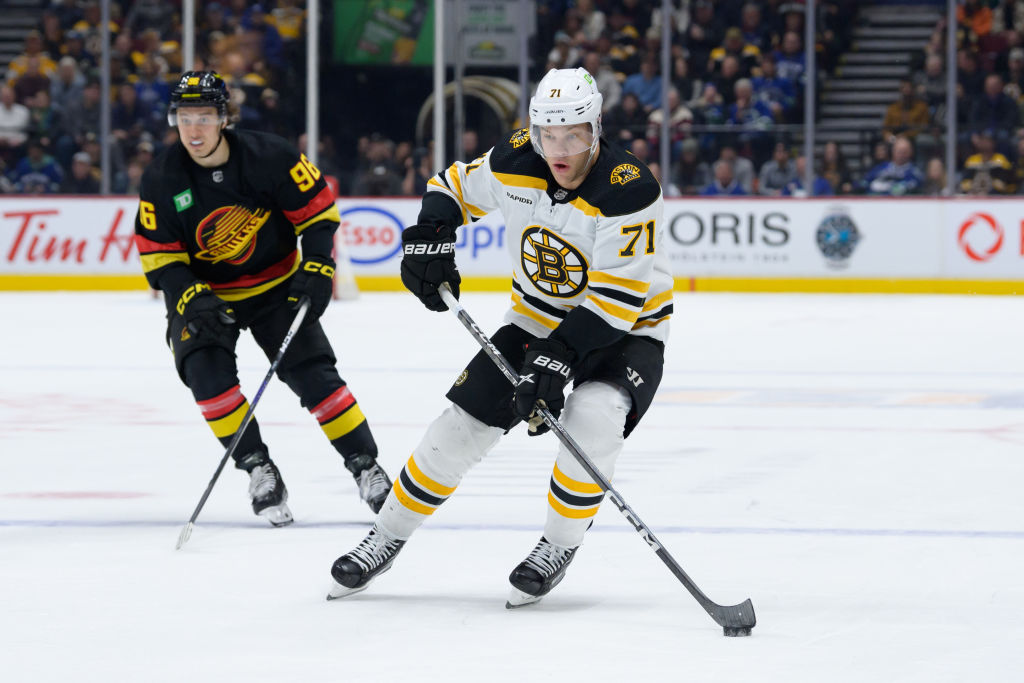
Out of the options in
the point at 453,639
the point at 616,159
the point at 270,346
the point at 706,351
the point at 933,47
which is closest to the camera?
the point at 453,639

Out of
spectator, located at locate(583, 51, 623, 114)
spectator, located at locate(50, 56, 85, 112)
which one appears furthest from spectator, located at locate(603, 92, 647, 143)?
spectator, located at locate(50, 56, 85, 112)

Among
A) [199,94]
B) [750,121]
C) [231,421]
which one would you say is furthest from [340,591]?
[750,121]

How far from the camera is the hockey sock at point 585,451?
3062mm

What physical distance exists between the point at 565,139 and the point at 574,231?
0.19m

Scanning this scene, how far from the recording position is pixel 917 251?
473 inches

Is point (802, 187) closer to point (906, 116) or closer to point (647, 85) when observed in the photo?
point (906, 116)

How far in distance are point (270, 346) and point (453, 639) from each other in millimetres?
1570

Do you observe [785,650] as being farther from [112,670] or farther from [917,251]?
[917,251]

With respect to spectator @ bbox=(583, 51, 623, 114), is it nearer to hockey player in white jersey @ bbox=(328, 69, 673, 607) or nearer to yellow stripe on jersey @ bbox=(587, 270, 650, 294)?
hockey player in white jersey @ bbox=(328, 69, 673, 607)

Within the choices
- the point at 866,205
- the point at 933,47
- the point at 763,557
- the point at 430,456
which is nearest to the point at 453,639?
the point at 430,456

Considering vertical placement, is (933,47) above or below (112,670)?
above

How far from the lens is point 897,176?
12180mm

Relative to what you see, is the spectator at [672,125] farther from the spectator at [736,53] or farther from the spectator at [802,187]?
the spectator at [802,187]

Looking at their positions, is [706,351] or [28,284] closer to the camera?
[706,351]
